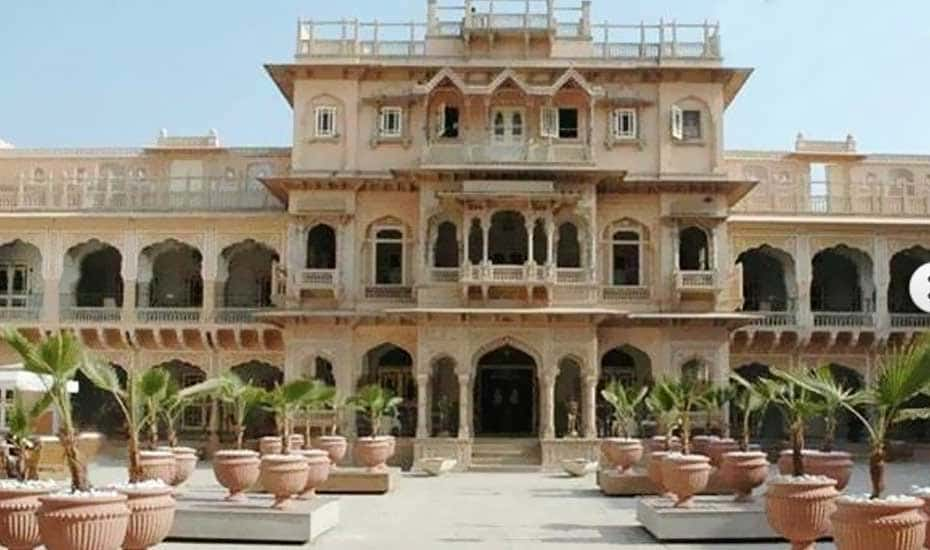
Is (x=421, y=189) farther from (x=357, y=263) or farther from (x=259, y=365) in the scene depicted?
(x=259, y=365)

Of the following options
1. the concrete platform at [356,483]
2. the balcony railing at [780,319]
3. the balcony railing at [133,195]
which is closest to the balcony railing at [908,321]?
the balcony railing at [780,319]

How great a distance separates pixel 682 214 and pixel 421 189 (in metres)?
7.79

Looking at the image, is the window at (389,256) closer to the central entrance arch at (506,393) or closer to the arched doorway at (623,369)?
the central entrance arch at (506,393)

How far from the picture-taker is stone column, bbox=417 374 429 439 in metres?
33.5

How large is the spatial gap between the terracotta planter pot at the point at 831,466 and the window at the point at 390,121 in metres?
20.3

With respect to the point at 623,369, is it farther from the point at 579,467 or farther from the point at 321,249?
the point at 321,249

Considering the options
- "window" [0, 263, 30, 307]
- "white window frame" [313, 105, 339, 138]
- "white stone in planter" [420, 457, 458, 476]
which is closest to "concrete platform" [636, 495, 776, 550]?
"white stone in planter" [420, 457, 458, 476]

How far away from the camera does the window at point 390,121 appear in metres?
35.8

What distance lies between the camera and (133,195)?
38938 millimetres

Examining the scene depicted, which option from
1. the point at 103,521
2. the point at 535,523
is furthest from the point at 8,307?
the point at 103,521

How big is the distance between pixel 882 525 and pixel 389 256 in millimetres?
26307

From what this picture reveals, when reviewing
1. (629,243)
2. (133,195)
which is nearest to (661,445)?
(629,243)

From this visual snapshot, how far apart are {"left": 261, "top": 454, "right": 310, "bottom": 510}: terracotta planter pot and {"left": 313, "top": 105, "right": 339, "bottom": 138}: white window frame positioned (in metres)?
19.5

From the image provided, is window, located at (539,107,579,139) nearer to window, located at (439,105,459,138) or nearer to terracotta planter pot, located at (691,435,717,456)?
window, located at (439,105,459,138)
